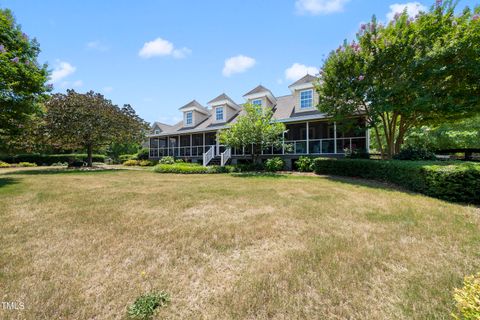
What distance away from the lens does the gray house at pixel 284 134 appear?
615 inches

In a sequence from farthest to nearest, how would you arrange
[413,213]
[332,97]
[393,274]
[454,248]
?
1. [332,97]
2. [413,213]
3. [454,248]
4. [393,274]

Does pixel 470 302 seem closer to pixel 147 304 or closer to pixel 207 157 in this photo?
pixel 147 304

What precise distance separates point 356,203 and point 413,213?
1291 millimetres

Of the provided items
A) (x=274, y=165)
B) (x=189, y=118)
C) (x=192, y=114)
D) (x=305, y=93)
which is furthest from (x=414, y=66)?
(x=189, y=118)

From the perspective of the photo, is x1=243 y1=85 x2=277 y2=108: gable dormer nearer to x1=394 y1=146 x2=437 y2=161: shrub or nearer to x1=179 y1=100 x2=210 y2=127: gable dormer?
x1=179 y1=100 x2=210 y2=127: gable dormer

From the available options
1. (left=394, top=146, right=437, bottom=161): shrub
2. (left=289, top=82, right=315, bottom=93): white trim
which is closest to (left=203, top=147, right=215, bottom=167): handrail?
(left=289, top=82, right=315, bottom=93): white trim

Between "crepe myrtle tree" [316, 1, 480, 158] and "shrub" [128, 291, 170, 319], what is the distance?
1146 cm

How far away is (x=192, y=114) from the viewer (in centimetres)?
2384

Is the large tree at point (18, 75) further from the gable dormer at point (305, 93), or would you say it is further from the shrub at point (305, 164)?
the gable dormer at point (305, 93)

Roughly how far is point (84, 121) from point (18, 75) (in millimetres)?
8472

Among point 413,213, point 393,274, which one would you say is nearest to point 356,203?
point 413,213

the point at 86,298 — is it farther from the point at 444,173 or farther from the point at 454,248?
the point at 444,173

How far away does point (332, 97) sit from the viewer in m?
11.5

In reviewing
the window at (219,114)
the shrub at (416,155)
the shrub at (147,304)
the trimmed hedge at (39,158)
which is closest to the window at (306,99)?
the shrub at (416,155)
